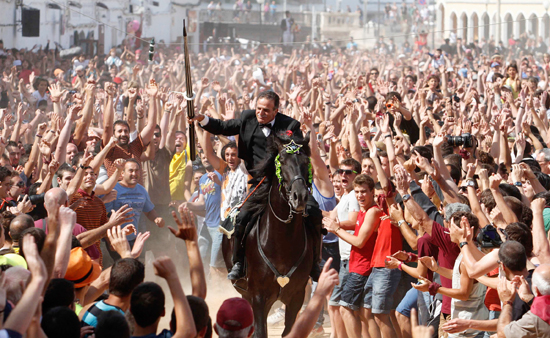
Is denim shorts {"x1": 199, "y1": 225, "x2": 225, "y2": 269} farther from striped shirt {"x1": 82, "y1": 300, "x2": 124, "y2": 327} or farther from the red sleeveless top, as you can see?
striped shirt {"x1": 82, "y1": 300, "x2": 124, "y2": 327}

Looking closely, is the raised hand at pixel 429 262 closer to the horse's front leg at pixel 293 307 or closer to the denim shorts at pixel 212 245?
the horse's front leg at pixel 293 307

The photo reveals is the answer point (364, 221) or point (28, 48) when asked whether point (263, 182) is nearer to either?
point (364, 221)

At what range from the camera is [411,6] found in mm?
43812

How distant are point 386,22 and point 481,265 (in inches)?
1481

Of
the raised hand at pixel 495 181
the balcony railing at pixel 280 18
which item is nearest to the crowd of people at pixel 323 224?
the raised hand at pixel 495 181

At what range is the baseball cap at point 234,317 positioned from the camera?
3.78 meters

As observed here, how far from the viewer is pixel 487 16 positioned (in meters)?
49.6

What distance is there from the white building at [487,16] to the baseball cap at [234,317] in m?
43.7

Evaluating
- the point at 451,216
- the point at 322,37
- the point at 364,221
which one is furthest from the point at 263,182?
the point at 322,37

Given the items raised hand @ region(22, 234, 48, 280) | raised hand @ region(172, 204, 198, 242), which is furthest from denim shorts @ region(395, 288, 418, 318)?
raised hand @ region(22, 234, 48, 280)

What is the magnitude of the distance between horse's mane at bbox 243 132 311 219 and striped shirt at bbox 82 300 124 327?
7.99 ft

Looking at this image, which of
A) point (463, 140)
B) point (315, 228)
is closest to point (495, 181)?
point (315, 228)

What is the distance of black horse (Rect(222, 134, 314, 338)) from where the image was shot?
6.15m

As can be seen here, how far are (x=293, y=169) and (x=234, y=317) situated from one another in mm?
2386
